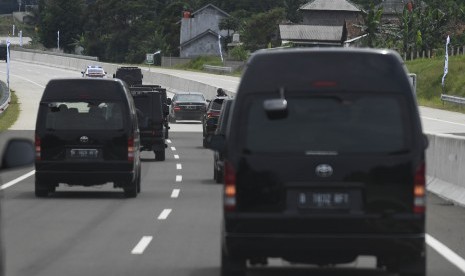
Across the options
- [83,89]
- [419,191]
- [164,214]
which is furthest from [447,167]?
[419,191]

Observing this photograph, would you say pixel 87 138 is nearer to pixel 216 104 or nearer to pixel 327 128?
pixel 327 128

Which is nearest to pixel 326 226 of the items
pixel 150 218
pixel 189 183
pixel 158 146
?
pixel 150 218

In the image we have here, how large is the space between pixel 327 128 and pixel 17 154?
3.55m

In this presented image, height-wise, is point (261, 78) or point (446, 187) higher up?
point (261, 78)

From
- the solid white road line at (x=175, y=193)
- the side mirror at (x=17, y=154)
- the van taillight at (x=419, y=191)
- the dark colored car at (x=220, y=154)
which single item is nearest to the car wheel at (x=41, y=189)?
the solid white road line at (x=175, y=193)

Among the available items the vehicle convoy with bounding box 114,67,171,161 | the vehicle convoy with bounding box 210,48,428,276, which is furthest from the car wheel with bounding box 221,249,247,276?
the vehicle convoy with bounding box 114,67,171,161

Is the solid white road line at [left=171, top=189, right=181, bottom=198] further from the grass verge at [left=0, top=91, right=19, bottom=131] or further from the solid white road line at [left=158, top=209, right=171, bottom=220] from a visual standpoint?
the grass verge at [left=0, top=91, right=19, bottom=131]

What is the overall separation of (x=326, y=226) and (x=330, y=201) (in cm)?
21

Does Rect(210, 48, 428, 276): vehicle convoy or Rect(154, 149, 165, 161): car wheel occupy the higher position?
Rect(210, 48, 428, 276): vehicle convoy

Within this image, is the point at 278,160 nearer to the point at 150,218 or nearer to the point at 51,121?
the point at 150,218

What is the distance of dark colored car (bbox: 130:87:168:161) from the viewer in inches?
1373

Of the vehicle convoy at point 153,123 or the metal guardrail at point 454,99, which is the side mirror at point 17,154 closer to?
the vehicle convoy at point 153,123

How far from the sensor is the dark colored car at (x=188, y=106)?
2448 inches

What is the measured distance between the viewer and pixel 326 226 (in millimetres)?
10289
